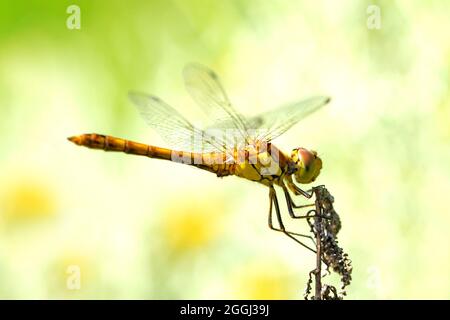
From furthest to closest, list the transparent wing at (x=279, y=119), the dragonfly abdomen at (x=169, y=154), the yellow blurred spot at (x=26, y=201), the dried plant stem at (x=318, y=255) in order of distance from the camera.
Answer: the yellow blurred spot at (x=26, y=201) < the dragonfly abdomen at (x=169, y=154) < the transparent wing at (x=279, y=119) < the dried plant stem at (x=318, y=255)

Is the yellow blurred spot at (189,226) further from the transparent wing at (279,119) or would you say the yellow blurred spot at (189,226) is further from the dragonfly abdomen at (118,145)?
the transparent wing at (279,119)

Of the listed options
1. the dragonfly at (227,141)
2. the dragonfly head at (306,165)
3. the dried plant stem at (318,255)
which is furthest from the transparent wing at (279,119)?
the dried plant stem at (318,255)

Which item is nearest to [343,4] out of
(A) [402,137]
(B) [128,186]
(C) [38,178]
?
(A) [402,137]

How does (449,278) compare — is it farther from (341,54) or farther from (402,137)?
(341,54)

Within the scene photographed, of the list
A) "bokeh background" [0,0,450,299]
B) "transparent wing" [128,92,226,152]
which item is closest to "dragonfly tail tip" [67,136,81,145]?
"transparent wing" [128,92,226,152]

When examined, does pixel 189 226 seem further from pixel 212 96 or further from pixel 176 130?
pixel 212 96

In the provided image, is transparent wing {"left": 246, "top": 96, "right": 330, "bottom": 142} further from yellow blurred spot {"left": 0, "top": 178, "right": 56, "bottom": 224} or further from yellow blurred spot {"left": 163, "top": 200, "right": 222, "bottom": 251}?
yellow blurred spot {"left": 0, "top": 178, "right": 56, "bottom": 224}

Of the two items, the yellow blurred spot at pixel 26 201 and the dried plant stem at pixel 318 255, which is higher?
the yellow blurred spot at pixel 26 201

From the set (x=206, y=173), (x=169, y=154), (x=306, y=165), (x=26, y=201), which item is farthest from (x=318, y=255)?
(x=26, y=201)
